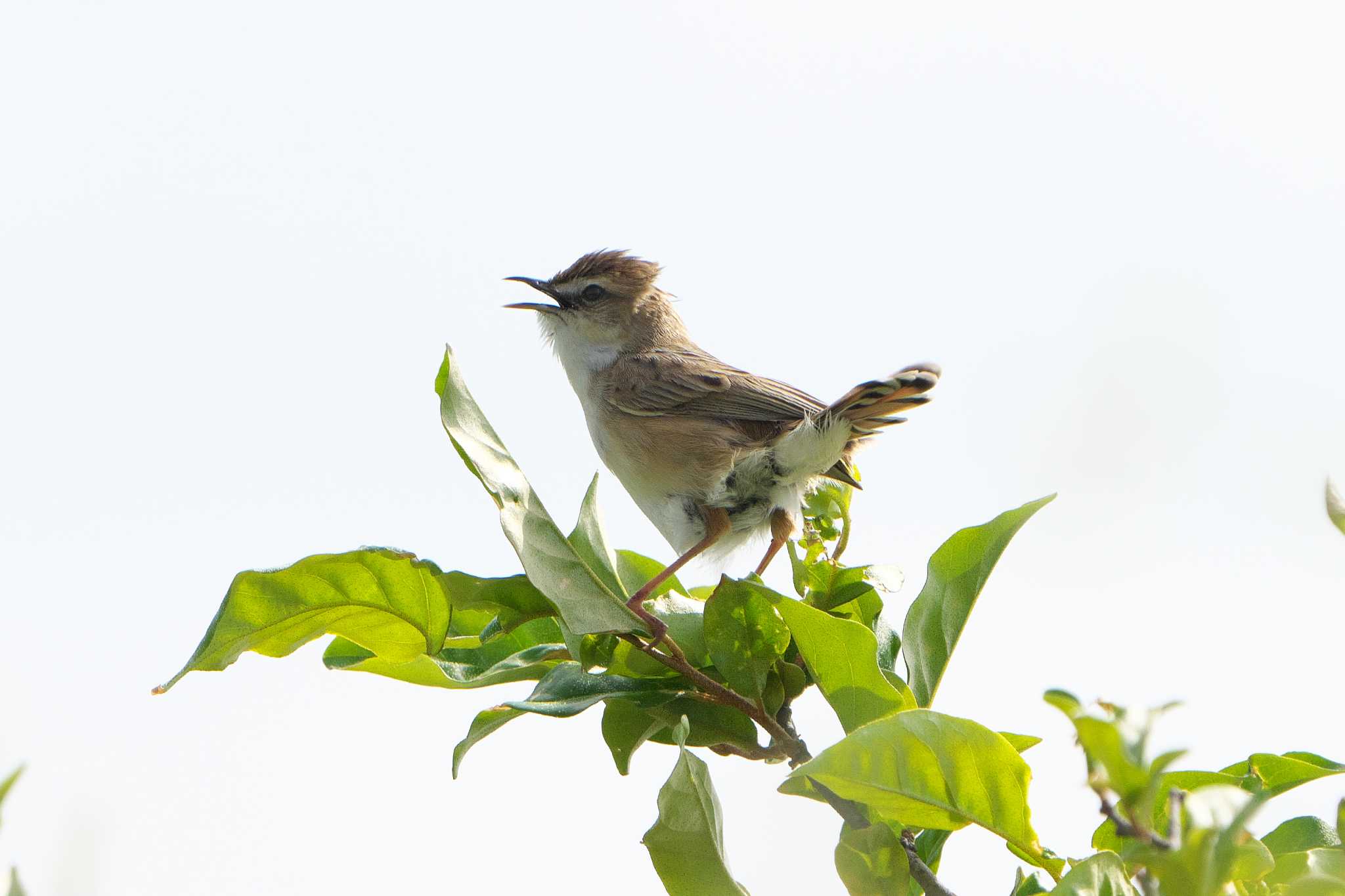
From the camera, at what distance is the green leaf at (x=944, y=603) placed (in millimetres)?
2475

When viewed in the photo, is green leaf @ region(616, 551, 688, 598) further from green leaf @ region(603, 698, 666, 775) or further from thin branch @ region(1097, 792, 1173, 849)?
thin branch @ region(1097, 792, 1173, 849)

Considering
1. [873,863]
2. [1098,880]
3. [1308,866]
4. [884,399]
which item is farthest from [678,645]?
[884,399]

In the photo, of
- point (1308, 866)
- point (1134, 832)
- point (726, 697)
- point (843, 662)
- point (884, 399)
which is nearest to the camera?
point (1134, 832)

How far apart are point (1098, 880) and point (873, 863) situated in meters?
0.59

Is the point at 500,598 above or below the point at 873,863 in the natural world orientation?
above

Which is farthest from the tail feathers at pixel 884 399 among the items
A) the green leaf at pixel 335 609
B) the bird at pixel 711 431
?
the green leaf at pixel 335 609

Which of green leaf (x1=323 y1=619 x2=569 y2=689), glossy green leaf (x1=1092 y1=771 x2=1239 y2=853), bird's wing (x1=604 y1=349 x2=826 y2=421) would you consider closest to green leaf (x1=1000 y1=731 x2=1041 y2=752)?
glossy green leaf (x1=1092 y1=771 x2=1239 y2=853)

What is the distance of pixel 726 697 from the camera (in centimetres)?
247

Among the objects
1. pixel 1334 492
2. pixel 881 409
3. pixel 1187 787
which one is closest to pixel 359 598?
pixel 1187 787

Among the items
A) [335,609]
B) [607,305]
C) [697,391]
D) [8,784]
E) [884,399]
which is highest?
[607,305]

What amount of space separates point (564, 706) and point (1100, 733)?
1.34 m

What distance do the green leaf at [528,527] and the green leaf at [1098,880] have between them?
99 cm

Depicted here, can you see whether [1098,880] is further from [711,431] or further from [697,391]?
[697,391]

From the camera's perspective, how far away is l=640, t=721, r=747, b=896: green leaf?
2051mm
